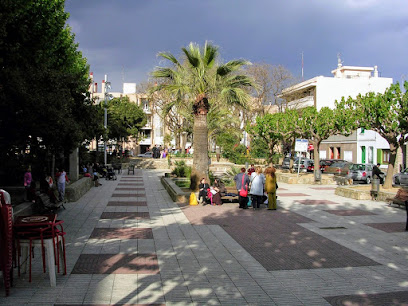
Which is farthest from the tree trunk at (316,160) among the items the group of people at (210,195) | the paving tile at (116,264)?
the paving tile at (116,264)

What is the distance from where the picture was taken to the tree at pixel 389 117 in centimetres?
1808

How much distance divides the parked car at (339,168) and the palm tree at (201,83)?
19.7m

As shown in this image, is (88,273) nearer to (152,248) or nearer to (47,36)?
(152,248)

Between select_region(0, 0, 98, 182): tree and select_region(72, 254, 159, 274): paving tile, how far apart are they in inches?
208

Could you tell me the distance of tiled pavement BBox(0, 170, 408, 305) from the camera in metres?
5.55

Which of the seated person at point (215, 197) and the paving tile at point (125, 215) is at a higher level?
the seated person at point (215, 197)

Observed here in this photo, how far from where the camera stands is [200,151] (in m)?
17.6

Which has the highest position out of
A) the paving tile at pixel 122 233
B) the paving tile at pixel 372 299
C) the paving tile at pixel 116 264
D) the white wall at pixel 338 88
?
the white wall at pixel 338 88

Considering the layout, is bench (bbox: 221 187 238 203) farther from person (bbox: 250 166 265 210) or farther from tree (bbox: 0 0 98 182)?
tree (bbox: 0 0 98 182)

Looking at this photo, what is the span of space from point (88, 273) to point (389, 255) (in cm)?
552

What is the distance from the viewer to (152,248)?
8227mm

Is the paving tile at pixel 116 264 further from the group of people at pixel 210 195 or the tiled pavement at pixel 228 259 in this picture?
the group of people at pixel 210 195

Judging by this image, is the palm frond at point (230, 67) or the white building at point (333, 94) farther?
the white building at point (333, 94)

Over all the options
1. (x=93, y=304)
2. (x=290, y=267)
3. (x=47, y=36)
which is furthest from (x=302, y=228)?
(x=47, y=36)
